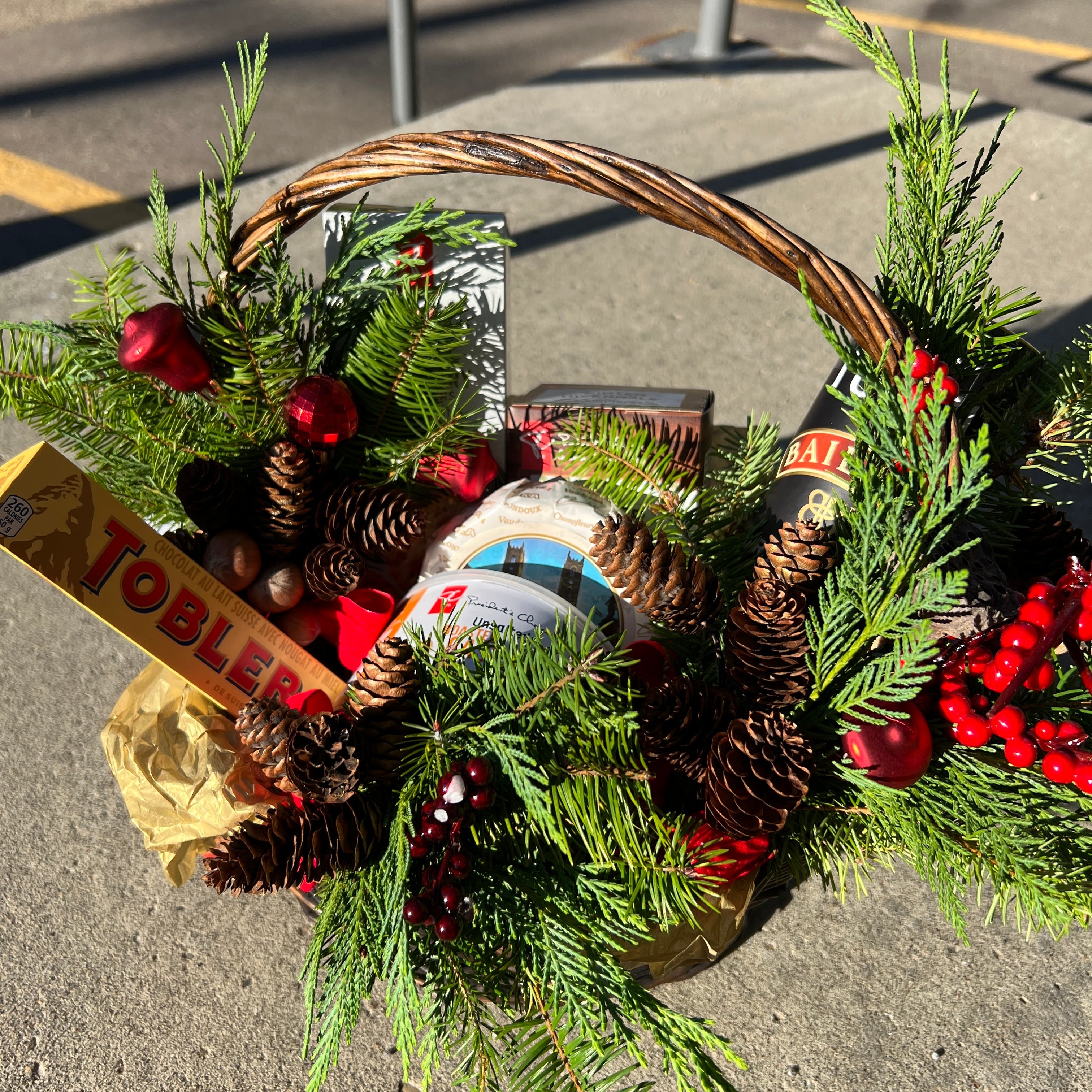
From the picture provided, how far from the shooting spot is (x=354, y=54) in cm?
305

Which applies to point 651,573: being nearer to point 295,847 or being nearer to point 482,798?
point 482,798

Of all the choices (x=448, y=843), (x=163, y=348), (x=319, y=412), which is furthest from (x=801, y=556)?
(x=163, y=348)

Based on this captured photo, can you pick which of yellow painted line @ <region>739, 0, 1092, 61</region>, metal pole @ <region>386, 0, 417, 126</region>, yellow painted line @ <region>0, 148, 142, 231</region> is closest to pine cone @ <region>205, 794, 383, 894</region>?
yellow painted line @ <region>0, 148, 142, 231</region>

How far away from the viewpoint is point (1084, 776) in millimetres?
561

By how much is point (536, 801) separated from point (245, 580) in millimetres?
347

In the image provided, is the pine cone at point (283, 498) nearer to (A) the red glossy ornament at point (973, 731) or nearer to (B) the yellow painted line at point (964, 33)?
(A) the red glossy ornament at point (973, 731)

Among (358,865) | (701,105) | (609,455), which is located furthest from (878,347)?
(701,105)

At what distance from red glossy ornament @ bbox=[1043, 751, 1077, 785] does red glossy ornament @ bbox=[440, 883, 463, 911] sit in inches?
14.2

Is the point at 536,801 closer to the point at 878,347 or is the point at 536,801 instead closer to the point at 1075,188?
the point at 878,347

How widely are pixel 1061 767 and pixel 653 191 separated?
43cm

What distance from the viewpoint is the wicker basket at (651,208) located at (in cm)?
61

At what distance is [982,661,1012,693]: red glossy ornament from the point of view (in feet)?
1.93

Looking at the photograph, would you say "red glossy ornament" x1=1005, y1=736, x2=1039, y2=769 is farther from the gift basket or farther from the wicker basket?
the wicker basket

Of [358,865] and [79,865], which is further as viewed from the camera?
[79,865]
